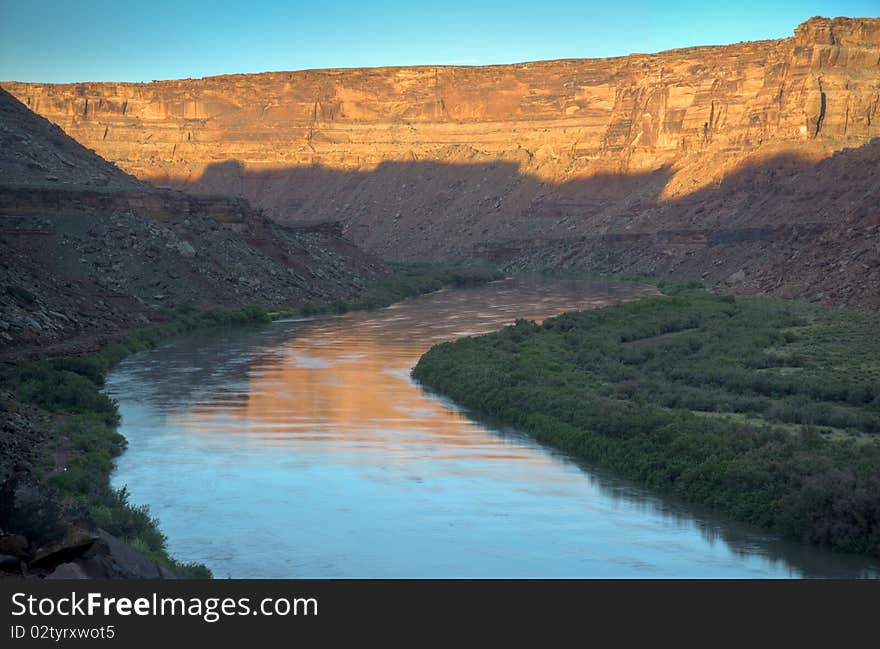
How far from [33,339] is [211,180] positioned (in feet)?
328

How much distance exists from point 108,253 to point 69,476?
32001 millimetres

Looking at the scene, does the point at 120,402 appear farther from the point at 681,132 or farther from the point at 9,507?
the point at 681,132

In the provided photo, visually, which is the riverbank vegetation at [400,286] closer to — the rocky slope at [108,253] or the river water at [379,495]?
the rocky slope at [108,253]

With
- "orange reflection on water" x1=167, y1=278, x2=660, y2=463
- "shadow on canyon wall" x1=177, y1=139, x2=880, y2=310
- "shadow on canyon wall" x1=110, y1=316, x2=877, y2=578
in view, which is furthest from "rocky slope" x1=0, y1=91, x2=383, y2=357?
"shadow on canyon wall" x1=177, y1=139, x2=880, y2=310

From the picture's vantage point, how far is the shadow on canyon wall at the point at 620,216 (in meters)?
53.2

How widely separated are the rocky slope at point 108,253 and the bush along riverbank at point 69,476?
2076mm

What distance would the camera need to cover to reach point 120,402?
92.0 ft

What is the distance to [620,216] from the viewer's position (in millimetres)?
96500

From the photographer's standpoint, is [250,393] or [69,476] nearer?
[69,476]

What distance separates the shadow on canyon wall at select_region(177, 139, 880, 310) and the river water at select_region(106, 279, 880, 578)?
2330 cm

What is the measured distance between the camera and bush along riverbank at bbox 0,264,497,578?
36.2ft

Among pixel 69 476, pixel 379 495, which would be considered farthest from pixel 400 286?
pixel 69 476

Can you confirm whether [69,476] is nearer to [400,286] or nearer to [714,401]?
[714,401]

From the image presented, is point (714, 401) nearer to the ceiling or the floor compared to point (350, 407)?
nearer to the ceiling
